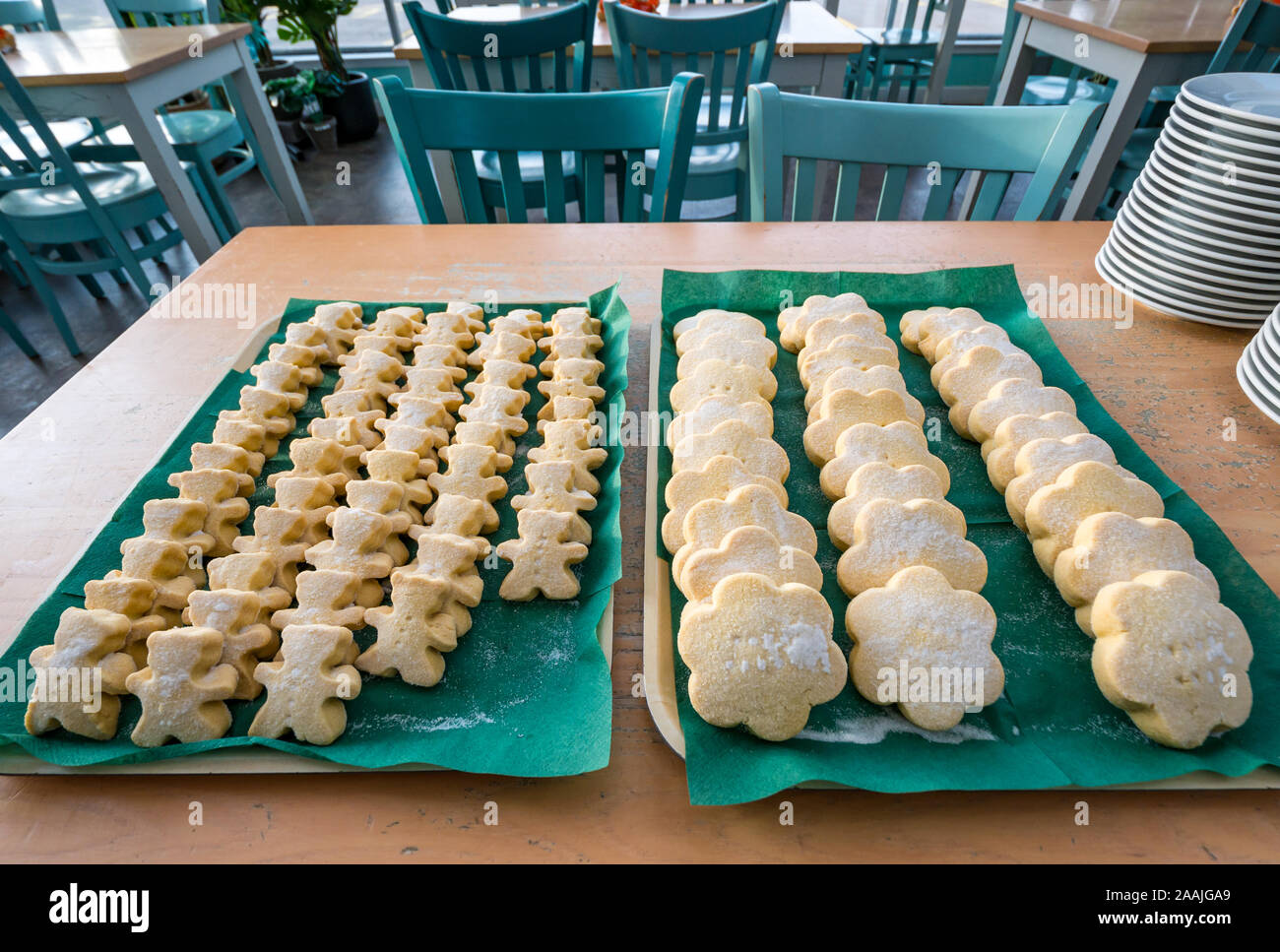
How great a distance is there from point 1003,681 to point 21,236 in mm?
4091

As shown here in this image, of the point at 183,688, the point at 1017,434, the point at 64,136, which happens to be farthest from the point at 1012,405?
the point at 64,136

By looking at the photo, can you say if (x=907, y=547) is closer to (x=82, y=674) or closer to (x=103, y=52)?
(x=82, y=674)

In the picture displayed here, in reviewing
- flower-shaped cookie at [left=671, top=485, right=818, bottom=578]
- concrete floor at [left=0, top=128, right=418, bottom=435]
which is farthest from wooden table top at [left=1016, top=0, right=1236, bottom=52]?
concrete floor at [left=0, top=128, right=418, bottom=435]

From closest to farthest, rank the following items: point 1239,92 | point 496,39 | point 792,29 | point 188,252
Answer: point 1239,92
point 496,39
point 792,29
point 188,252

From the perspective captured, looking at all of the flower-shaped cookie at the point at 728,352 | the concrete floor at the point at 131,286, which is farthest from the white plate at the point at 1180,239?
the concrete floor at the point at 131,286

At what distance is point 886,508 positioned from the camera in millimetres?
992

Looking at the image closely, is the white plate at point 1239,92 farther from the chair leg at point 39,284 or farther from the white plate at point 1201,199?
the chair leg at point 39,284

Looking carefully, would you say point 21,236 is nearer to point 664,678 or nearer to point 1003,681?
point 664,678

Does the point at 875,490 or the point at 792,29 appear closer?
the point at 875,490

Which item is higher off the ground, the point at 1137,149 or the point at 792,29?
the point at 792,29

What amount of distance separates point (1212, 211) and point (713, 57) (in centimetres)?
215

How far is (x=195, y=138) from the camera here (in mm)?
3660
